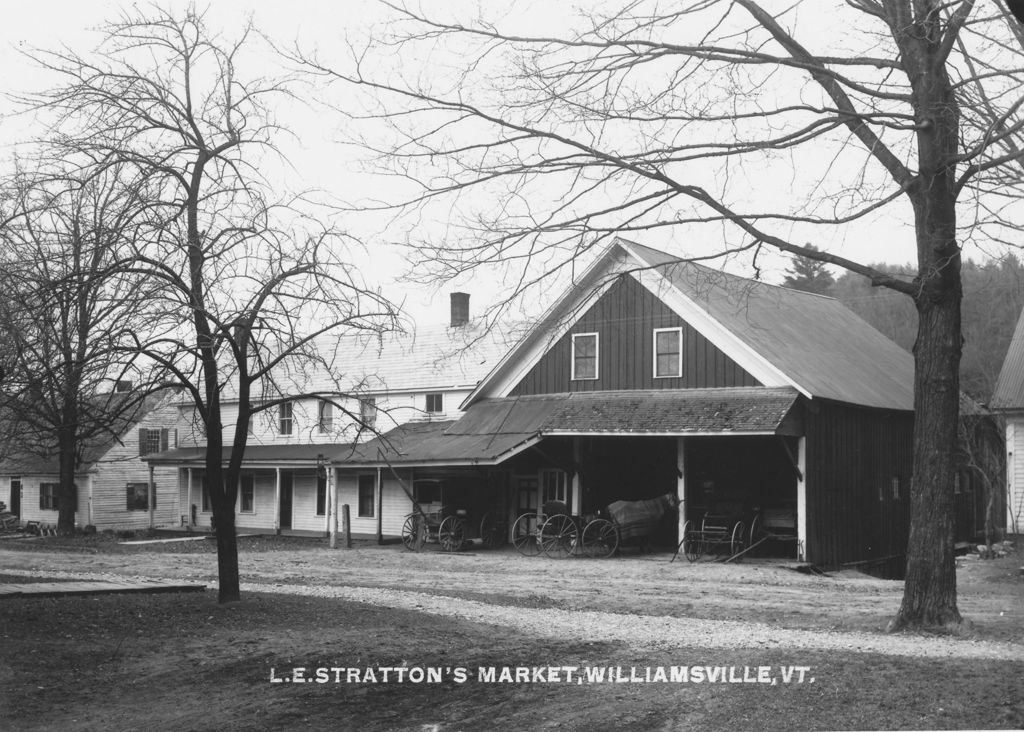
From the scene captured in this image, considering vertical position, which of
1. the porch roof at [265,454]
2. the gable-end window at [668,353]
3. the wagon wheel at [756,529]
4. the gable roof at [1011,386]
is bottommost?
the wagon wheel at [756,529]

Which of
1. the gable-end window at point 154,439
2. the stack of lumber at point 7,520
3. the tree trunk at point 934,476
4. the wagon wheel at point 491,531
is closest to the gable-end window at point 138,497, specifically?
the gable-end window at point 154,439

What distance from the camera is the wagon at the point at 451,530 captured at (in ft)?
95.1

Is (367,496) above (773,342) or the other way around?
the other way around

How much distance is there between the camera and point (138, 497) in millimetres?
47000

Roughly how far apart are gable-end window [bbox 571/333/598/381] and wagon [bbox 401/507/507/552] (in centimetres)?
490

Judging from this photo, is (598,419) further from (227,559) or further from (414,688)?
Answer: (414,688)

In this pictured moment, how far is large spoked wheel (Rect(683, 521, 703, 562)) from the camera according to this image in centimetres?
2530

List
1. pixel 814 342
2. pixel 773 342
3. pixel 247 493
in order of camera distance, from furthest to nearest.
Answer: pixel 247 493
pixel 814 342
pixel 773 342

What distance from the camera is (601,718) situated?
7.91m

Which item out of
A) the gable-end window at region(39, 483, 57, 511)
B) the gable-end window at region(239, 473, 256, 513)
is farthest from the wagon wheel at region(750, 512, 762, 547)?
the gable-end window at region(39, 483, 57, 511)

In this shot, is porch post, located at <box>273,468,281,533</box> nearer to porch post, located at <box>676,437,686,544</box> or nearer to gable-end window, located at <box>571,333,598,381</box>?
gable-end window, located at <box>571,333,598,381</box>

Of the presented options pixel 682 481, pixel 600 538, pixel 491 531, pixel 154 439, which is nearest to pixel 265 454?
pixel 154 439

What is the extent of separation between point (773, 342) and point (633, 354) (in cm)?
344

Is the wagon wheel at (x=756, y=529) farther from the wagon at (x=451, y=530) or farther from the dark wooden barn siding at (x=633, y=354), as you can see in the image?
the wagon at (x=451, y=530)
